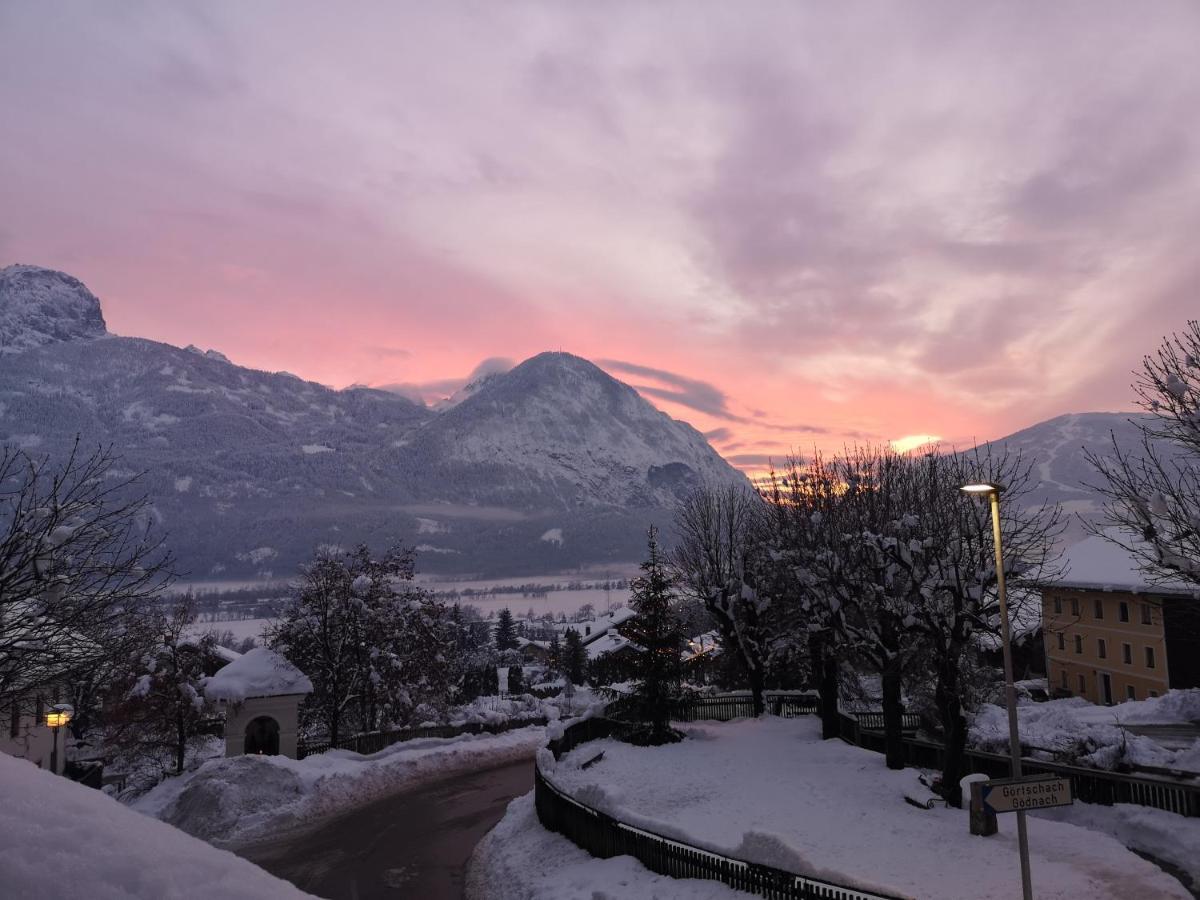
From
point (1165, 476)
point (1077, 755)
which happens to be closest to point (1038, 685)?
point (1077, 755)

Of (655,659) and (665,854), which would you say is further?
(655,659)

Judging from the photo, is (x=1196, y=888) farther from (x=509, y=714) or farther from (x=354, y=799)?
(x=509, y=714)

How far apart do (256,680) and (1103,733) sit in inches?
1446

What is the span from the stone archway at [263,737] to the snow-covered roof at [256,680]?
2345mm

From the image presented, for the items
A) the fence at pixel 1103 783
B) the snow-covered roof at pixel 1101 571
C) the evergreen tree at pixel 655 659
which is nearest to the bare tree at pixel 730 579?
the evergreen tree at pixel 655 659

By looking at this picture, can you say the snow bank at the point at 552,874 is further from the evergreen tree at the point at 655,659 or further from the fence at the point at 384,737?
the fence at the point at 384,737

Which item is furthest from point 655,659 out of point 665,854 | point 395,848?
point 665,854

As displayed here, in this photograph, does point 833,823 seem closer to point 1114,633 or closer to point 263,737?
point 263,737

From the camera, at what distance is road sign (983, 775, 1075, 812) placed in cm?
1269

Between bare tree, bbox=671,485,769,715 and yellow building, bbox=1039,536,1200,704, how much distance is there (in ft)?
48.6

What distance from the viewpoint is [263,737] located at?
3994 centimetres

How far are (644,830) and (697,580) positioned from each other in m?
24.0

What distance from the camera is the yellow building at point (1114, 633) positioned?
40156 millimetres

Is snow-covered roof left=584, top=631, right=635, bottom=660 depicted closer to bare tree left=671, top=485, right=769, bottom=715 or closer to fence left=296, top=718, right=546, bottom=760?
fence left=296, top=718, right=546, bottom=760
